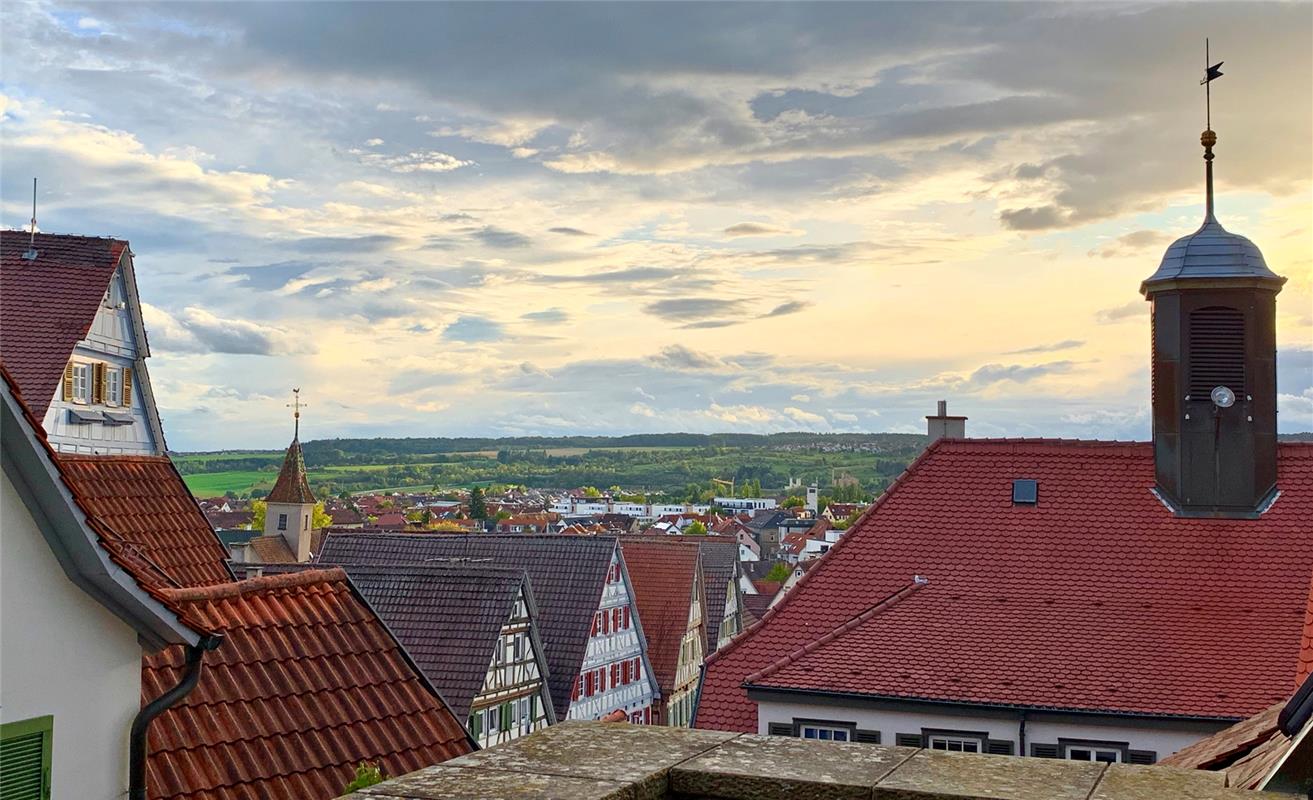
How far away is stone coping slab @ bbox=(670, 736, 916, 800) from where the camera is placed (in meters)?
2.91

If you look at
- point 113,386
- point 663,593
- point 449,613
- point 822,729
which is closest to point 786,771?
point 822,729

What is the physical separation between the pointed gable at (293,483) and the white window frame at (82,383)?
5642 centimetres

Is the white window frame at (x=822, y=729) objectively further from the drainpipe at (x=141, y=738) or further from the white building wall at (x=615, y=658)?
the white building wall at (x=615, y=658)

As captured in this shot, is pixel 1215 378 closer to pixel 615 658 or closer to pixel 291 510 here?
pixel 615 658

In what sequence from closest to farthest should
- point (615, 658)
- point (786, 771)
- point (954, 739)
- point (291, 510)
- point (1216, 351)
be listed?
point (786, 771) < point (954, 739) < point (1216, 351) < point (615, 658) < point (291, 510)

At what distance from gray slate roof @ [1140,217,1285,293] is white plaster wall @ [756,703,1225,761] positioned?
724 centimetres

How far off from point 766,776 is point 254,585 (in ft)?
22.1

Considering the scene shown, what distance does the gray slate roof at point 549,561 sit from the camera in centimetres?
3412

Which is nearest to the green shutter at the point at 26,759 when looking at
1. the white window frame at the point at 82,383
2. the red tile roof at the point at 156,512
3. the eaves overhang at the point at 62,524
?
the eaves overhang at the point at 62,524

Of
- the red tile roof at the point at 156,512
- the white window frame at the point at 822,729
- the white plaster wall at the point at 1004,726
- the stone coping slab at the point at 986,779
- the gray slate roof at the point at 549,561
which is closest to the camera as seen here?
the stone coping slab at the point at 986,779

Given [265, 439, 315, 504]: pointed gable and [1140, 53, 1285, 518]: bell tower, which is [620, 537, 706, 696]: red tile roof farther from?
[265, 439, 315, 504]: pointed gable

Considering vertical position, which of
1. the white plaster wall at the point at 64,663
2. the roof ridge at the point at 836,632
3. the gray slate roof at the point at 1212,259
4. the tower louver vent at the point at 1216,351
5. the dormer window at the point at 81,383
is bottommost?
the roof ridge at the point at 836,632

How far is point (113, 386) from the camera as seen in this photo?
20922 mm

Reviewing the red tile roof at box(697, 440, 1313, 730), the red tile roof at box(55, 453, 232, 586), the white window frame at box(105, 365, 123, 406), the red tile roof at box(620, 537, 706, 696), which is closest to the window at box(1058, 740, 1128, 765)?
the red tile roof at box(697, 440, 1313, 730)
